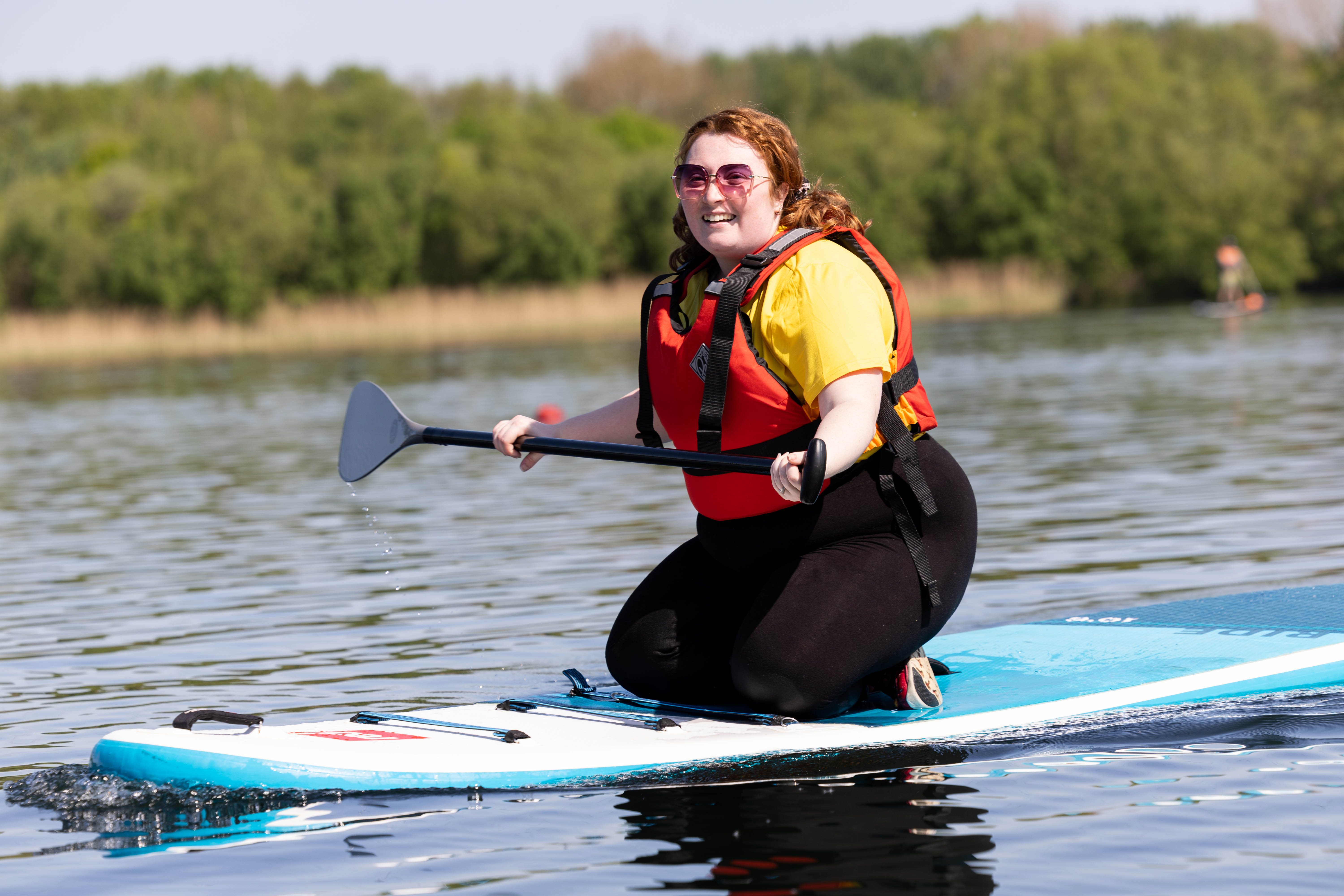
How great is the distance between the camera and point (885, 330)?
150 inches

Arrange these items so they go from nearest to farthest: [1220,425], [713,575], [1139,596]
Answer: [713,575]
[1139,596]
[1220,425]

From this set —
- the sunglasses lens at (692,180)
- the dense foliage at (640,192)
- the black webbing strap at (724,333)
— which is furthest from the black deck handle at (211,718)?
the dense foliage at (640,192)

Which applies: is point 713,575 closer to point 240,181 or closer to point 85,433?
point 85,433

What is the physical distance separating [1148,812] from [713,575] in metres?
1.25

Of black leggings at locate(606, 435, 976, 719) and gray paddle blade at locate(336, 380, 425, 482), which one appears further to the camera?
gray paddle blade at locate(336, 380, 425, 482)

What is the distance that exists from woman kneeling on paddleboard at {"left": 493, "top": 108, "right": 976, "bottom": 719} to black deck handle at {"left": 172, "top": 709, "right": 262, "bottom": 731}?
37.8 inches

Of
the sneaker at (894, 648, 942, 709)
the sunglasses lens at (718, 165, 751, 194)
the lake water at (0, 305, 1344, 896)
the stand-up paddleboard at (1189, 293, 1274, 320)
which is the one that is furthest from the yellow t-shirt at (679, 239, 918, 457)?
the stand-up paddleboard at (1189, 293, 1274, 320)

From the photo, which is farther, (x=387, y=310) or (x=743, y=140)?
(x=387, y=310)

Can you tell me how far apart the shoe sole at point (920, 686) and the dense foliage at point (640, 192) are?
41.1 meters

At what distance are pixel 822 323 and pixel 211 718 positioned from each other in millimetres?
1763

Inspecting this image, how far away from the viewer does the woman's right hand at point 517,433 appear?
4.33 meters

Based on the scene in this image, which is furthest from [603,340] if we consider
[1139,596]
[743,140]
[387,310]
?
[743,140]

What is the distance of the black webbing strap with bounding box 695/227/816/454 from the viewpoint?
3.86 meters

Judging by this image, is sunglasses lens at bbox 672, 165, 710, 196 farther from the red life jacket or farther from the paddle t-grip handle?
the paddle t-grip handle
